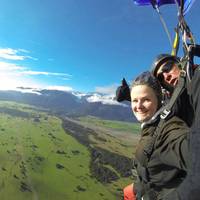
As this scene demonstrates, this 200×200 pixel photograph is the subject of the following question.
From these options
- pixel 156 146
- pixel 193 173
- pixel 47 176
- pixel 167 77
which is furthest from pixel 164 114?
pixel 47 176

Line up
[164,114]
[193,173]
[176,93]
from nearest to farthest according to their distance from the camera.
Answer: [193,173]
[176,93]
[164,114]

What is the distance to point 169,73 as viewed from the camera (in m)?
4.42

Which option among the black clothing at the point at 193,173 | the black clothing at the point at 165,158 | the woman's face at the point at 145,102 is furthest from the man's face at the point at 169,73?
the black clothing at the point at 193,173

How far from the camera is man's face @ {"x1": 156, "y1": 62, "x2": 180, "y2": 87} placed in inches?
171

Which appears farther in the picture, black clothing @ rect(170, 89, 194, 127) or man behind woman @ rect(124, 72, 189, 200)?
black clothing @ rect(170, 89, 194, 127)

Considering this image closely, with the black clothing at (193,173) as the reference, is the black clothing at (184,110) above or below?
above

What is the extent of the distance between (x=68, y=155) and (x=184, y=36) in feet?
636

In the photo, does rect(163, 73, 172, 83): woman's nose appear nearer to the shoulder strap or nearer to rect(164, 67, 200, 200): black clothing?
the shoulder strap

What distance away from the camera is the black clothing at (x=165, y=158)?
111 inches

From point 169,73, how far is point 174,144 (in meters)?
1.77

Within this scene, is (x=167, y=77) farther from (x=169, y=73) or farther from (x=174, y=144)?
(x=174, y=144)

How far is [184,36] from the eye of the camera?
402cm

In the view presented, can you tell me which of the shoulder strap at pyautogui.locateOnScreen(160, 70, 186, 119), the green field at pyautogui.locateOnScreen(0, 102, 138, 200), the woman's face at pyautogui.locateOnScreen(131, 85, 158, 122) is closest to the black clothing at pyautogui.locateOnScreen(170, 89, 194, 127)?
the shoulder strap at pyautogui.locateOnScreen(160, 70, 186, 119)

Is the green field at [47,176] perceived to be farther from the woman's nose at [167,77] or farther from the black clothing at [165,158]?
the black clothing at [165,158]
